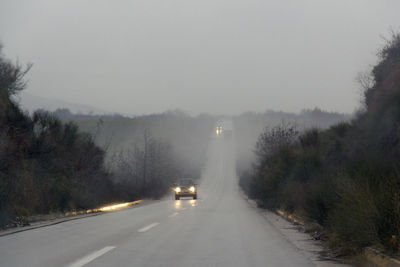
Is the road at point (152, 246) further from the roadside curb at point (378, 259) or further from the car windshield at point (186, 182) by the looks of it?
the car windshield at point (186, 182)

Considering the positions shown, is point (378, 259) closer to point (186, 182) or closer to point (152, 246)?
point (152, 246)

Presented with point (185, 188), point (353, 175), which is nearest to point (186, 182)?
point (185, 188)

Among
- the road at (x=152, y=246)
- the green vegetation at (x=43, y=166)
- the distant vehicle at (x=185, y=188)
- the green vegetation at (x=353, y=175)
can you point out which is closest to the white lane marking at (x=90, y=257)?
the road at (x=152, y=246)

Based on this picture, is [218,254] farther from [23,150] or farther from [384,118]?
[23,150]

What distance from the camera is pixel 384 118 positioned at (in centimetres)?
2434

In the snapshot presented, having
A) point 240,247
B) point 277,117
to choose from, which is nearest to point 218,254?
point 240,247

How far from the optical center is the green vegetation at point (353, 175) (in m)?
10.3

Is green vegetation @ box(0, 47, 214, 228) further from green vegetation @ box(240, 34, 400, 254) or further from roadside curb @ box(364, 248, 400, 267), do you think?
roadside curb @ box(364, 248, 400, 267)

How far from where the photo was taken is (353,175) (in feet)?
43.7

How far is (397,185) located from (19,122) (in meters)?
27.0

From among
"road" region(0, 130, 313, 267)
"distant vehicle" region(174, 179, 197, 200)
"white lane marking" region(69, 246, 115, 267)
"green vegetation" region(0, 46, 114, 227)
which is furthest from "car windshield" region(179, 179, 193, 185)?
"white lane marking" region(69, 246, 115, 267)

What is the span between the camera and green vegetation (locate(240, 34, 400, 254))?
10.3 metres

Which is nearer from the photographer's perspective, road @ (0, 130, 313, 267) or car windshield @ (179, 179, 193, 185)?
road @ (0, 130, 313, 267)

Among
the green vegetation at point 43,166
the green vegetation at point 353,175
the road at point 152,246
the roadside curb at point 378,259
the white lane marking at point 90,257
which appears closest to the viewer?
the roadside curb at point 378,259
